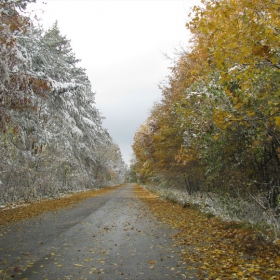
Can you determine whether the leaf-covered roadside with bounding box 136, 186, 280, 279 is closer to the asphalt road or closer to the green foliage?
the asphalt road

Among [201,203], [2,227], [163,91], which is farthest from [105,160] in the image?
[2,227]

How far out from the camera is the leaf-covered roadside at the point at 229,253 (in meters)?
5.90

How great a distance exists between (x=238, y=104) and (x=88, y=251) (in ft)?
16.9

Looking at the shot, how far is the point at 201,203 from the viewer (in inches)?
621

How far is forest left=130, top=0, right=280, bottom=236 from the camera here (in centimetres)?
619

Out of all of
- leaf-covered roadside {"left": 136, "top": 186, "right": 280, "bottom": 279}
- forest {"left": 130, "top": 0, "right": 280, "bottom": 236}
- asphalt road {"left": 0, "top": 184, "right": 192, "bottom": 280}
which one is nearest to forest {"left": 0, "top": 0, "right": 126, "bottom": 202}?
asphalt road {"left": 0, "top": 184, "right": 192, "bottom": 280}

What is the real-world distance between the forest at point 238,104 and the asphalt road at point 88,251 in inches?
114

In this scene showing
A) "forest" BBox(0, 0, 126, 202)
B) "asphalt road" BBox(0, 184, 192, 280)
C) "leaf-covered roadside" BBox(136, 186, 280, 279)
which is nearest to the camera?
"leaf-covered roadside" BBox(136, 186, 280, 279)

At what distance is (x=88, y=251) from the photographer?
310 inches

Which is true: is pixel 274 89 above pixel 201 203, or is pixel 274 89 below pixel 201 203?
above

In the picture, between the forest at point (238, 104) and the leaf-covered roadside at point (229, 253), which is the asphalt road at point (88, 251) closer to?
the leaf-covered roadside at point (229, 253)

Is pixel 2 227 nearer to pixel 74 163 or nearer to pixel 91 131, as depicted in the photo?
pixel 74 163

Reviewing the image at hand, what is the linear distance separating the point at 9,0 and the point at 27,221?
841 cm

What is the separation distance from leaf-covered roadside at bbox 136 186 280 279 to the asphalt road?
0.48 meters
